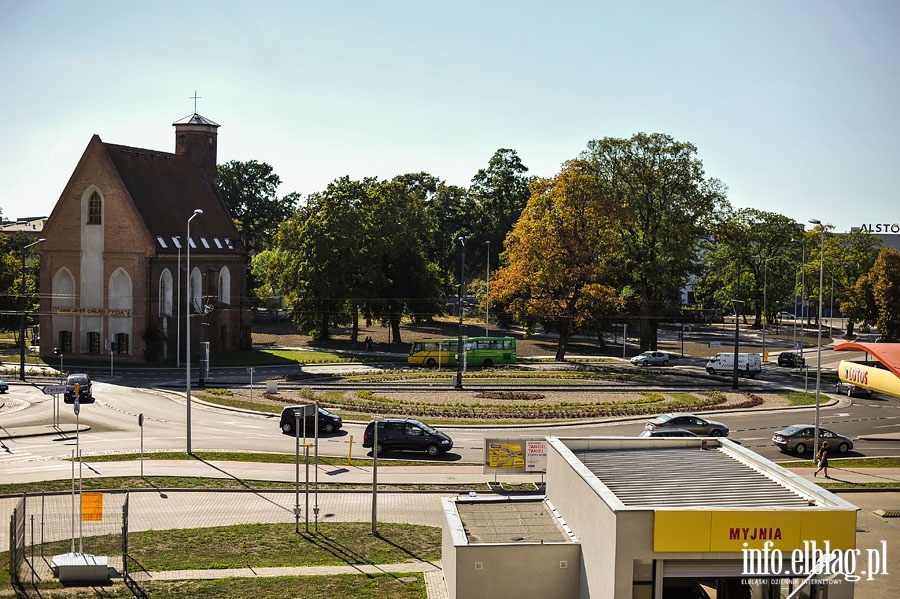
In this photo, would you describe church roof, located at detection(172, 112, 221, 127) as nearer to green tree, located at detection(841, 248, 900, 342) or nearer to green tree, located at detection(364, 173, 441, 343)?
green tree, located at detection(364, 173, 441, 343)

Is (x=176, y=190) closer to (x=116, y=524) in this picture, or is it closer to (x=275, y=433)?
(x=275, y=433)

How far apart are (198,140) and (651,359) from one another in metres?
43.9

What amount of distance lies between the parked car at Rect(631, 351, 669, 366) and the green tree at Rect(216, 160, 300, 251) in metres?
60.7

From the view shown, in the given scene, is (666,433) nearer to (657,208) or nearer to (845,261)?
(657,208)

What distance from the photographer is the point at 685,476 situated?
21.5 meters

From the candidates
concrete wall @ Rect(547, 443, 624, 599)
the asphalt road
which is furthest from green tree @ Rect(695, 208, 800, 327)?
concrete wall @ Rect(547, 443, 624, 599)

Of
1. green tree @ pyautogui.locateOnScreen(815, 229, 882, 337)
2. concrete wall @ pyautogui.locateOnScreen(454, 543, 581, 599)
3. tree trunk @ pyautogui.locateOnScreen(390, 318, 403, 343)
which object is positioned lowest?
concrete wall @ pyautogui.locateOnScreen(454, 543, 581, 599)

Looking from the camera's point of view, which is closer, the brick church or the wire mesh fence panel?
the wire mesh fence panel

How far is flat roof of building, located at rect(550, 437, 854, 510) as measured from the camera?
19188 millimetres

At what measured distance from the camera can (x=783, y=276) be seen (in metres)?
103

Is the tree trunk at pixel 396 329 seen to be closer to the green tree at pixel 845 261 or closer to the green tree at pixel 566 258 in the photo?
the green tree at pixel 566 258

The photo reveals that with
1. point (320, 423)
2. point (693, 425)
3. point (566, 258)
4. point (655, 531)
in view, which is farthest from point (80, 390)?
point (655, 531)

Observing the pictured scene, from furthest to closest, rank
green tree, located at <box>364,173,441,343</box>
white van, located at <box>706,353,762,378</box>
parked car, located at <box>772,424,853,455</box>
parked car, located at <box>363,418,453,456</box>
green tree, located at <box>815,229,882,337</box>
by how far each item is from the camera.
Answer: green tree, located at <box>815,229,882,337</box>, green tree, located at <box>364,173,441,343</box>, white van, located at <box>706,353,762,378</box>, parked car, located at <box>772,424,853,455</box>, parked car, located at <box>363,418,453,456</box>

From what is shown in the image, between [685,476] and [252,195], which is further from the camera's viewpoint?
[252,195]
